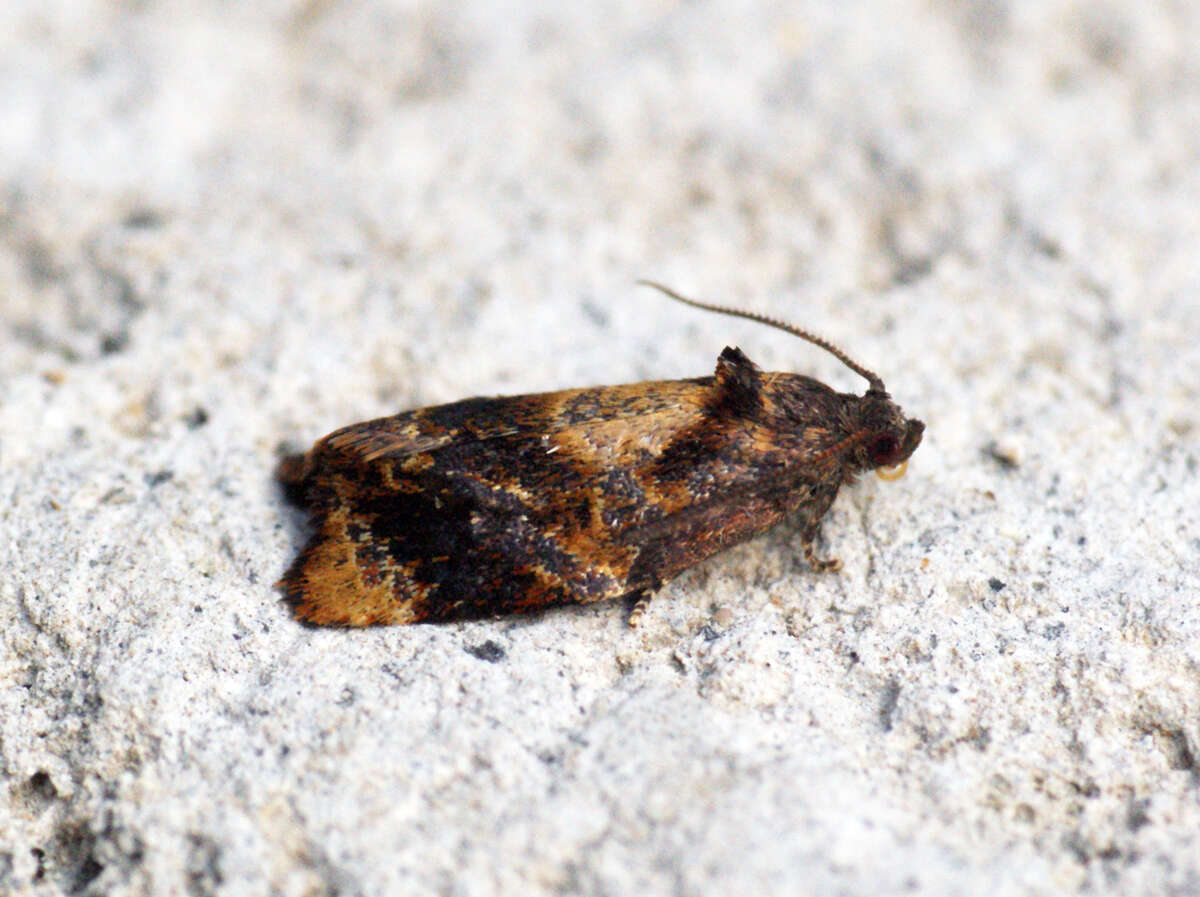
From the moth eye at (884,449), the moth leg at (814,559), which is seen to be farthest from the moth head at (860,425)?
the moth leg at (814,559)

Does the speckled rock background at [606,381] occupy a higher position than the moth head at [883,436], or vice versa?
the moth head at [883,436]

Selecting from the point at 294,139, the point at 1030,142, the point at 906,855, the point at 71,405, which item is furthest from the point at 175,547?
the point at 1030,142

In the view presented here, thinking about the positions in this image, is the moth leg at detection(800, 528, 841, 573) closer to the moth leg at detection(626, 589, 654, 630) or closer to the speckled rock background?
the speckled rock background

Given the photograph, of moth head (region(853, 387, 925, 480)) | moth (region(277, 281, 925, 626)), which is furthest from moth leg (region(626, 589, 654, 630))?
moth head (region(853, 387, 925, 480))

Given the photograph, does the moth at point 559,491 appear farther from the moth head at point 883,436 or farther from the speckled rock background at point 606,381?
the speckled rock background at point 606,381

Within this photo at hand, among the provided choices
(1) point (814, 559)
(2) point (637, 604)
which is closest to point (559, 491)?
(2) point (637, 604)

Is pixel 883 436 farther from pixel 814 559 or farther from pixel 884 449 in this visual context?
pixel 814 559

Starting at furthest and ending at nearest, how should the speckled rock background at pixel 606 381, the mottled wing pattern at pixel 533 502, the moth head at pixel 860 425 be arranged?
the moth head at pixel 860 425, the mottled wing pattern at pixel 533 502, the speckled rock background at pixel 606 381
